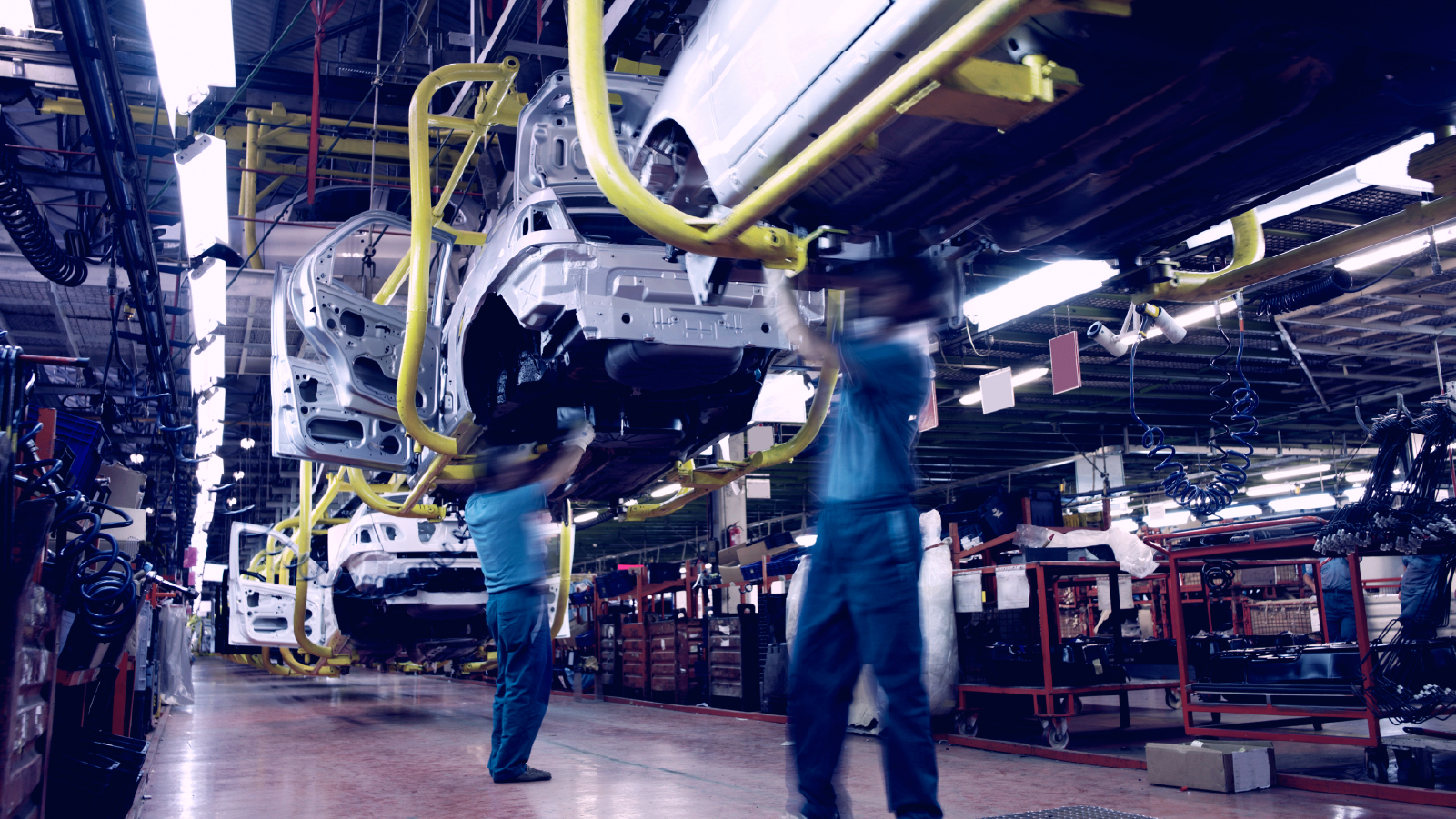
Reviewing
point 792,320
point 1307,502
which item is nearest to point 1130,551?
point 792,320

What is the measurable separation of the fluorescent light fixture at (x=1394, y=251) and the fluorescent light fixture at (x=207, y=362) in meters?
8.67

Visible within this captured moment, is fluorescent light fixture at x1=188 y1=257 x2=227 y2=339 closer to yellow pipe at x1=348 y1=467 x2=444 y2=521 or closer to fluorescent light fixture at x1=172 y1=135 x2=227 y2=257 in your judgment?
fluorescent light fixture at x1=172 y1=135 x2=227 y2=257

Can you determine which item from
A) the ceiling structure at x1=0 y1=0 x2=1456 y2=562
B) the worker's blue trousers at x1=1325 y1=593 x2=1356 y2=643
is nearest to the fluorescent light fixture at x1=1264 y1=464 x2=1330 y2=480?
the ceiling structure at x1=0 y1=0 x2=1456 y2=562

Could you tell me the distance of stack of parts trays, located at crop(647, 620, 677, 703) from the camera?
371 inches

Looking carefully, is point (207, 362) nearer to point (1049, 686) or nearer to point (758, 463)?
point (758, 463)

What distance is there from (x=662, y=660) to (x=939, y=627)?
4.31 meters

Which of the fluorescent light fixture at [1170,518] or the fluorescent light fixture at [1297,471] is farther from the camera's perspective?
the fluorescent light fixture at [1297,471]

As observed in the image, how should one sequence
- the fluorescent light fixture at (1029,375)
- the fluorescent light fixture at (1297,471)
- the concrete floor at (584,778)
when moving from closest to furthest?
the concrete floor at (584,778) < the fluorescent light fixture at (1029,375) < the fluorescent light fixture at (1297,471)

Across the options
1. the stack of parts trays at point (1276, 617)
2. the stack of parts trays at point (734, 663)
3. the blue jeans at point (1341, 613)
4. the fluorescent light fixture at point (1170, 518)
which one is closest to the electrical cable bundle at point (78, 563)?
the stack of parts trays at point (734, 663)

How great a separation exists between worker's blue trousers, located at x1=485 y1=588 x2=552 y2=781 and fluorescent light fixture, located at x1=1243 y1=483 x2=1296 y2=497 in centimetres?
1988

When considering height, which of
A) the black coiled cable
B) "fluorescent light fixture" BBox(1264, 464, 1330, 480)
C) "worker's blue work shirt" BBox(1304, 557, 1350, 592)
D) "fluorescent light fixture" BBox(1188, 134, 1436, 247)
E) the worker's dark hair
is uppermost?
the black coiled cable

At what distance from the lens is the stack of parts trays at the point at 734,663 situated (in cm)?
810

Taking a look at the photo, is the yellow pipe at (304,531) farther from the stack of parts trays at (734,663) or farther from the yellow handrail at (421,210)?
the stack of parts trays at (734,663)

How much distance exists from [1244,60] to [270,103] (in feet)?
27.3
